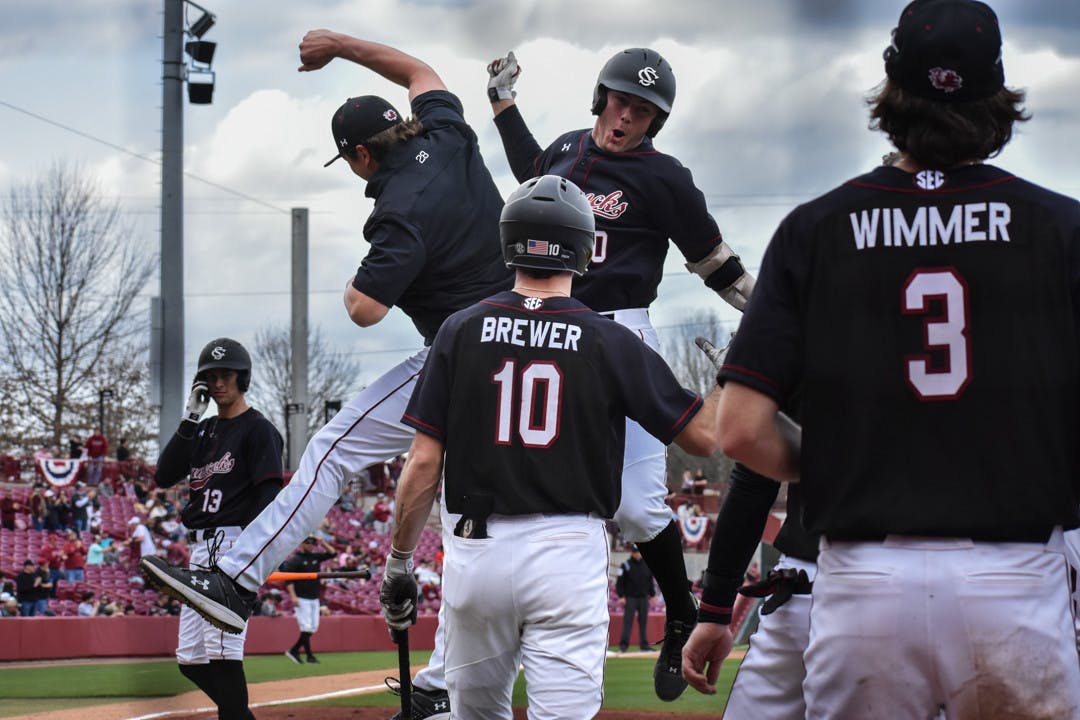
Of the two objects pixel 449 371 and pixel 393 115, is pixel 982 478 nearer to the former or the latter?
pixel 449 371

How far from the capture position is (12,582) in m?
21.7

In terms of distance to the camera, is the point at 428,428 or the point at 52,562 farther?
the point at 52,562

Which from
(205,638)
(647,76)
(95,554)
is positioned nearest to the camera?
(647,76)

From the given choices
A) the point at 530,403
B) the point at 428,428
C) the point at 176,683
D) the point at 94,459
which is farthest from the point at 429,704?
the point at 94,459

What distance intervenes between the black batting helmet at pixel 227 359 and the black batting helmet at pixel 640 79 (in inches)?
130

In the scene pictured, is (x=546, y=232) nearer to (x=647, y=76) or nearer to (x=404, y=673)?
(x=647, y=76)

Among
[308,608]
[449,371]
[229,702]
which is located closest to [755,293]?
[449,371]

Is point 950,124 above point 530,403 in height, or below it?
above

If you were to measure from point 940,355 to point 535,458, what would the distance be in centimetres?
183

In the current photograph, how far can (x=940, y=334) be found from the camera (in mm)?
2582

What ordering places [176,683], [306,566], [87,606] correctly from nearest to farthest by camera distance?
[176,683] → [306,566] → [87,606]

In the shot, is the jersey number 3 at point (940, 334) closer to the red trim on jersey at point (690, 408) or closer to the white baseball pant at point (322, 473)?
the red trim on jersey at point (690, 408)

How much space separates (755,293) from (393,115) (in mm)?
3689

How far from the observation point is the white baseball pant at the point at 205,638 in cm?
754
